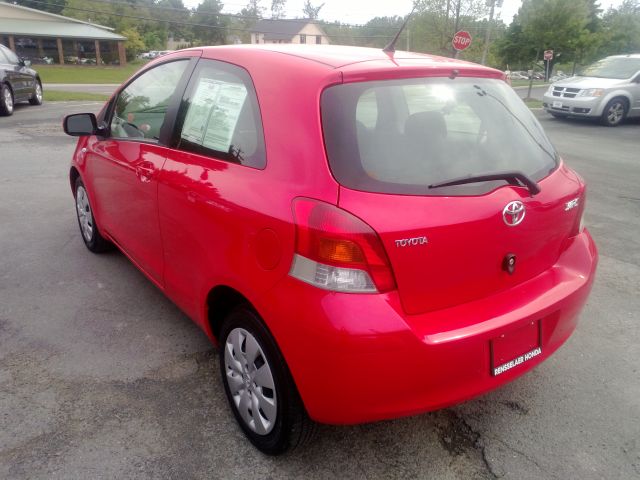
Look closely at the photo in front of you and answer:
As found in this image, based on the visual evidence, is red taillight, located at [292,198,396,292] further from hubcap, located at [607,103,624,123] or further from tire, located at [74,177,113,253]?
hubcap, located at [607,103,624,123]

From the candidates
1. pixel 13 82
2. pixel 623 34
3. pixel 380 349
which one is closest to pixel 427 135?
pixel 380 349

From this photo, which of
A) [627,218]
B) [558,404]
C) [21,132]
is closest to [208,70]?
[558,404]

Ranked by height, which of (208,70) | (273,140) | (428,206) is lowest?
(428,206)

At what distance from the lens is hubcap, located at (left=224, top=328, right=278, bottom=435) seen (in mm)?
2230

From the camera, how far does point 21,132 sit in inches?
→ 420

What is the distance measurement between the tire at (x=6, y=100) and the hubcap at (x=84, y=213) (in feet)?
31.2

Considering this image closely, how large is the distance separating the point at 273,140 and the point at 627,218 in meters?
5.10

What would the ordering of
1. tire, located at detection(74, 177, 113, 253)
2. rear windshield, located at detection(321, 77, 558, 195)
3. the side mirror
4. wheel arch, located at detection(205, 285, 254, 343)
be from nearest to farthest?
rear windshield, located at detection(321, 77, 558, 195) < wheel arch, located at detection(205, 285, 254, 343) < the side mirror < tire, located at detection(74, 177, 113, 253)

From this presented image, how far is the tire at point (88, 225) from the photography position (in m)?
4.39

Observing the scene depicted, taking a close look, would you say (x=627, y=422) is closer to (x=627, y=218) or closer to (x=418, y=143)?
(x=418, y=143)

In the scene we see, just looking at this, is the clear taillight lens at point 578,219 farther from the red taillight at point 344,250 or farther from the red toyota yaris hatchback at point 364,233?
the red taillight at point 344,250

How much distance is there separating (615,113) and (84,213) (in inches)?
563

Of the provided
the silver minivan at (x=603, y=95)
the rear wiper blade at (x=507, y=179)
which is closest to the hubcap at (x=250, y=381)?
the rear wiper blade at (x=507, y=179)

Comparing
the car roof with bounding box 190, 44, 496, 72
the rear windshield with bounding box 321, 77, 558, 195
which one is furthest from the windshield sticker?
the rear windshield with bounding box 321, 77, 558, 195
